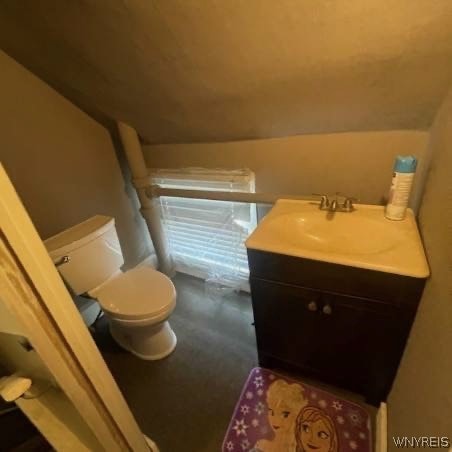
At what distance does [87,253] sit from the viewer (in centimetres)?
142

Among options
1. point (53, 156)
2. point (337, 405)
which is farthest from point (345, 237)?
point (53, 156)

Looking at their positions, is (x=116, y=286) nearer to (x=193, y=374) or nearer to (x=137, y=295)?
(x=137, y=295)

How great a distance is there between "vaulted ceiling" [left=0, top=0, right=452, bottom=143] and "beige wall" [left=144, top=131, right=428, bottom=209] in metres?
0.06

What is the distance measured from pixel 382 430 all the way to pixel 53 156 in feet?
7.15

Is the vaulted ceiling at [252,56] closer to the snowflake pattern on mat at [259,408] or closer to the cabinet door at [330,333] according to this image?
the cabinet door at [330,333]

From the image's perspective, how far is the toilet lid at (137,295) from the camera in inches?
52.0

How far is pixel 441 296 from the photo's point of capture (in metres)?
0.68

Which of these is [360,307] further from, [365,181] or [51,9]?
[51,9]

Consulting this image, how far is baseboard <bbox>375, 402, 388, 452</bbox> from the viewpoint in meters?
1.02

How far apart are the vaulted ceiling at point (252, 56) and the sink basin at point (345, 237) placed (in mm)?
410

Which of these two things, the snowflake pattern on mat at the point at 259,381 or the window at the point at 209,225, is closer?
the snowflake pattern on mat at the point at 259,381

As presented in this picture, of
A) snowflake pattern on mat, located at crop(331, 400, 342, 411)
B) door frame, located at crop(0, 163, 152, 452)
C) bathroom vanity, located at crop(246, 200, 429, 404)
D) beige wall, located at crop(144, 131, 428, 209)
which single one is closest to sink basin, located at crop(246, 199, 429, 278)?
bathroom vanity, located at crop(246, 200, 429, 404)

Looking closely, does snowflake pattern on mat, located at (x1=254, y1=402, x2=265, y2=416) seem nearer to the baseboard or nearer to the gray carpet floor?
the gray carpet floor

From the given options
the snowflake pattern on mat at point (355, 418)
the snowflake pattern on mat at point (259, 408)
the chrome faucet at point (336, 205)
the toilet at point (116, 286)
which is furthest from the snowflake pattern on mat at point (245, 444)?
the chrome faucet at point (336, 205)
